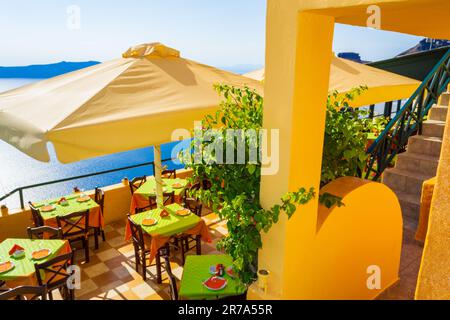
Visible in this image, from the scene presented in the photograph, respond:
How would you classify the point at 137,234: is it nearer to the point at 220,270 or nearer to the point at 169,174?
the point at 220,270

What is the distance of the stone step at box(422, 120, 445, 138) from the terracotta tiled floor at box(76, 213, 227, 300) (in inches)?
172

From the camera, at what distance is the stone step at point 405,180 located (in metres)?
5.63

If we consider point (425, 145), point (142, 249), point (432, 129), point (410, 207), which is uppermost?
point (432, 129)

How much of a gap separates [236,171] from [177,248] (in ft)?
11.7

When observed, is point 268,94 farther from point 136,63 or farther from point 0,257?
point 0,257

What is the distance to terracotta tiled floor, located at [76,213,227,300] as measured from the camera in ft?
16.9

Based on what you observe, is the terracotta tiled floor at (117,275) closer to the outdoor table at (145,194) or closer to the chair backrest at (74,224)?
the chair backrest at (74,224)

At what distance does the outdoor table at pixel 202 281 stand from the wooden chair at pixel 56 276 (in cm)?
163

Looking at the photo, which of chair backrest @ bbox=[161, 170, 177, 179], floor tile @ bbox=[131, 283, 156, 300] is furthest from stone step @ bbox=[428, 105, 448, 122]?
floor tile @ bbox=[131, 283, 156, 300]

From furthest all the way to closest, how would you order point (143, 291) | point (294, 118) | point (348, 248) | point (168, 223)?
point (168, 223) → point (143, 291) → point (348, 248) → point (294, 118)

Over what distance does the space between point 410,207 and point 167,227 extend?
395 cm

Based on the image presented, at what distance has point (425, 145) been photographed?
6.01 m

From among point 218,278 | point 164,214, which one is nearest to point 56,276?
point 164,214

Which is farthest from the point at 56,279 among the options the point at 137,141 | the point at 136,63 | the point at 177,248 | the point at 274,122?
the point at 274,122
